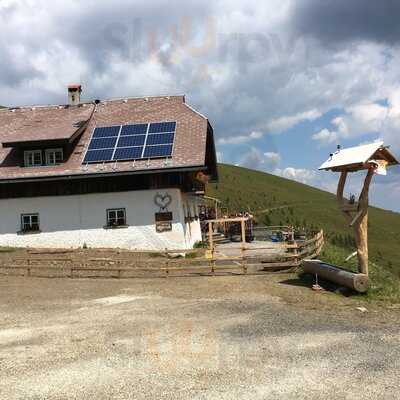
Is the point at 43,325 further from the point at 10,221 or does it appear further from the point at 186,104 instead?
the point at 186,104

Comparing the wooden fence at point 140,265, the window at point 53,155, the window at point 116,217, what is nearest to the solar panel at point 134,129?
the window at point 53,155

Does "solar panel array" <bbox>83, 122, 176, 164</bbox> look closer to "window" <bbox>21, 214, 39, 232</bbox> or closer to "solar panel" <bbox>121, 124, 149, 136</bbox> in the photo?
"solar panel" <bbox>121, 124, 149, 136</bbox>

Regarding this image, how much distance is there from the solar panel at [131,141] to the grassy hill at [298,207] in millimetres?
50705

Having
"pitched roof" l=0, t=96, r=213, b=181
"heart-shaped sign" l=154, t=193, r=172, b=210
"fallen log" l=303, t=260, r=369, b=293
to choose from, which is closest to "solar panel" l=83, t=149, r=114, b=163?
"pitched roof" l=0, t=96, r=213, b=181

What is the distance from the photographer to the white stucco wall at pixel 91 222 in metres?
23.0

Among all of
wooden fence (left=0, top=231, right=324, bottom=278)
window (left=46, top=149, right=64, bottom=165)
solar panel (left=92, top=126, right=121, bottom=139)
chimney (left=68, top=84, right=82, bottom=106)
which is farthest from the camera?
chimney (left=68, top=84, right=82, bottom=106)

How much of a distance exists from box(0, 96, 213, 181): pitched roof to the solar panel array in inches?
13.8

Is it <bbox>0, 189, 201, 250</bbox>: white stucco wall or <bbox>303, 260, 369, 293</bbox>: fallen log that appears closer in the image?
<bbox>303, 260, 369, 293</bbox>: fallen log

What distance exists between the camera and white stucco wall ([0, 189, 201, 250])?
907 inches

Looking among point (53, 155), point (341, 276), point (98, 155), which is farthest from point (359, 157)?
point (53, 155)

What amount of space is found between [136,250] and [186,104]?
9750 mm

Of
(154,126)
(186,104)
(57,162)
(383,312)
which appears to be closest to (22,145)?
(57,162)

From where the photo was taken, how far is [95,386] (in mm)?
6504

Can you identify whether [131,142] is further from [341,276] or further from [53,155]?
[341,276]
